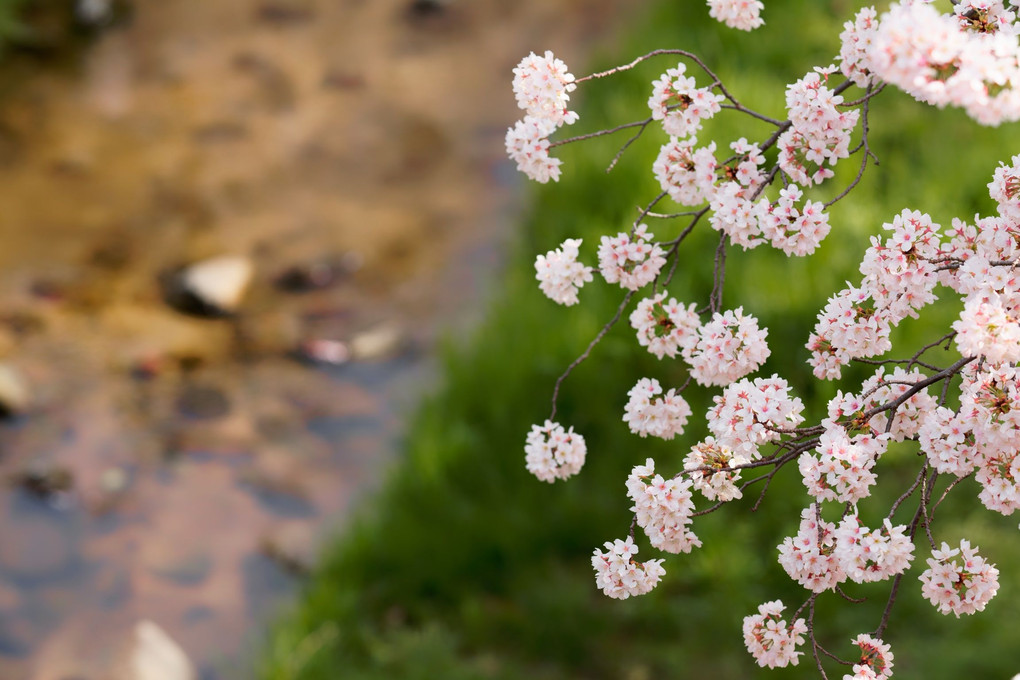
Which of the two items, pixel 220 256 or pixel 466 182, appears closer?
pixel 220 256

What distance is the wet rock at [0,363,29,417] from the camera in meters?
4.16

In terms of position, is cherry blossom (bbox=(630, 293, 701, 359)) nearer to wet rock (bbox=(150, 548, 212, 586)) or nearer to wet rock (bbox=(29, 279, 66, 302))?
wet rock (bbox=(150, 548, 212, 586))

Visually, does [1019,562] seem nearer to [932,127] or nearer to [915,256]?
[915,256]

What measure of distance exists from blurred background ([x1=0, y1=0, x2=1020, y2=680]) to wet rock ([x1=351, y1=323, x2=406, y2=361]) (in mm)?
21

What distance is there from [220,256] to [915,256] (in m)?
4.00

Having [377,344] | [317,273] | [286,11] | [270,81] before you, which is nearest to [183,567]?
[377,344]

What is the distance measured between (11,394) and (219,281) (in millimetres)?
1035

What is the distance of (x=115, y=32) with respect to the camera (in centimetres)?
666

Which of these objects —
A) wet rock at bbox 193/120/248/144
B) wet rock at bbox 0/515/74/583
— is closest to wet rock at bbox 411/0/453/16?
wet rock at bbox 193/120/248/144

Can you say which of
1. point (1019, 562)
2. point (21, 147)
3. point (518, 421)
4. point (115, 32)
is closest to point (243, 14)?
point (115, 32)

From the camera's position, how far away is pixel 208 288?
4730mm

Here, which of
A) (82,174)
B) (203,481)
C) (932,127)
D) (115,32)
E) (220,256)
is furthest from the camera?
(115,32)

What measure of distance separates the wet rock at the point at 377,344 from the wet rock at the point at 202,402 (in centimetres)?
62

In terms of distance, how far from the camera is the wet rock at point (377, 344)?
462cm
